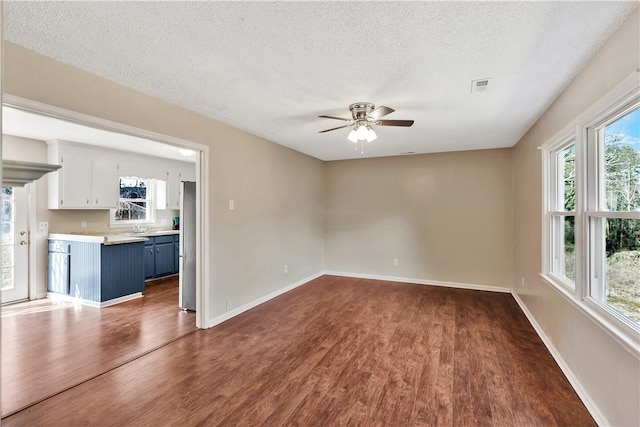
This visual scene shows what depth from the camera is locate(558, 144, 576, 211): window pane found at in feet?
9.24

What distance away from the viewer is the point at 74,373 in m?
2.72

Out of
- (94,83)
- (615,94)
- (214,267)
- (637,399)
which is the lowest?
(637,399)

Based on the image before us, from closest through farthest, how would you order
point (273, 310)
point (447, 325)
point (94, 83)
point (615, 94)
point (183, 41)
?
point (615, 94) < point (183, 41) < point (94, 83) < point (447, 325) < point (273, 310)

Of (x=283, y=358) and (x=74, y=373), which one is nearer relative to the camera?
(x=74, y=373)

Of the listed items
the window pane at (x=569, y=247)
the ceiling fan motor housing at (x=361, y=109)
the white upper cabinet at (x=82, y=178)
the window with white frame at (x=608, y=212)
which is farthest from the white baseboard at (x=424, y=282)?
the white upper cabinet at (x=82, y=178)

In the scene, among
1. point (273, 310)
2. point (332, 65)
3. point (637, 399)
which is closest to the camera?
point (637, 399)

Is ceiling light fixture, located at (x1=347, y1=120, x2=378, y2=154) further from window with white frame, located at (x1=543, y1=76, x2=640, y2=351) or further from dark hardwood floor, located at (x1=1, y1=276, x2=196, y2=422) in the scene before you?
dark hardwood floor, located at (x1=1, y1=276, x2=196, y2=422)

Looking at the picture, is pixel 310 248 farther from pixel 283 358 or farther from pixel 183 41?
pixel 183 41

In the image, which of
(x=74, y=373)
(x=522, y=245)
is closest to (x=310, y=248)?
(x=522, y=245)

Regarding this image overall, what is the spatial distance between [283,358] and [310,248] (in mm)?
3152

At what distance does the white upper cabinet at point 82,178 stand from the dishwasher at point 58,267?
1.99 ft

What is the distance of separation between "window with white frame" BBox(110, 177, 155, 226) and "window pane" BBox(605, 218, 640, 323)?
6.59 m

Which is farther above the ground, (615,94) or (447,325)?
(615,94)

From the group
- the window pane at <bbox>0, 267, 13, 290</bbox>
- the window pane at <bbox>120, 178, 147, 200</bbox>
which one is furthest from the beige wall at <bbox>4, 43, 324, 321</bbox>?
the window pane at <bbox>0, 267, 13, 290</bbox>
